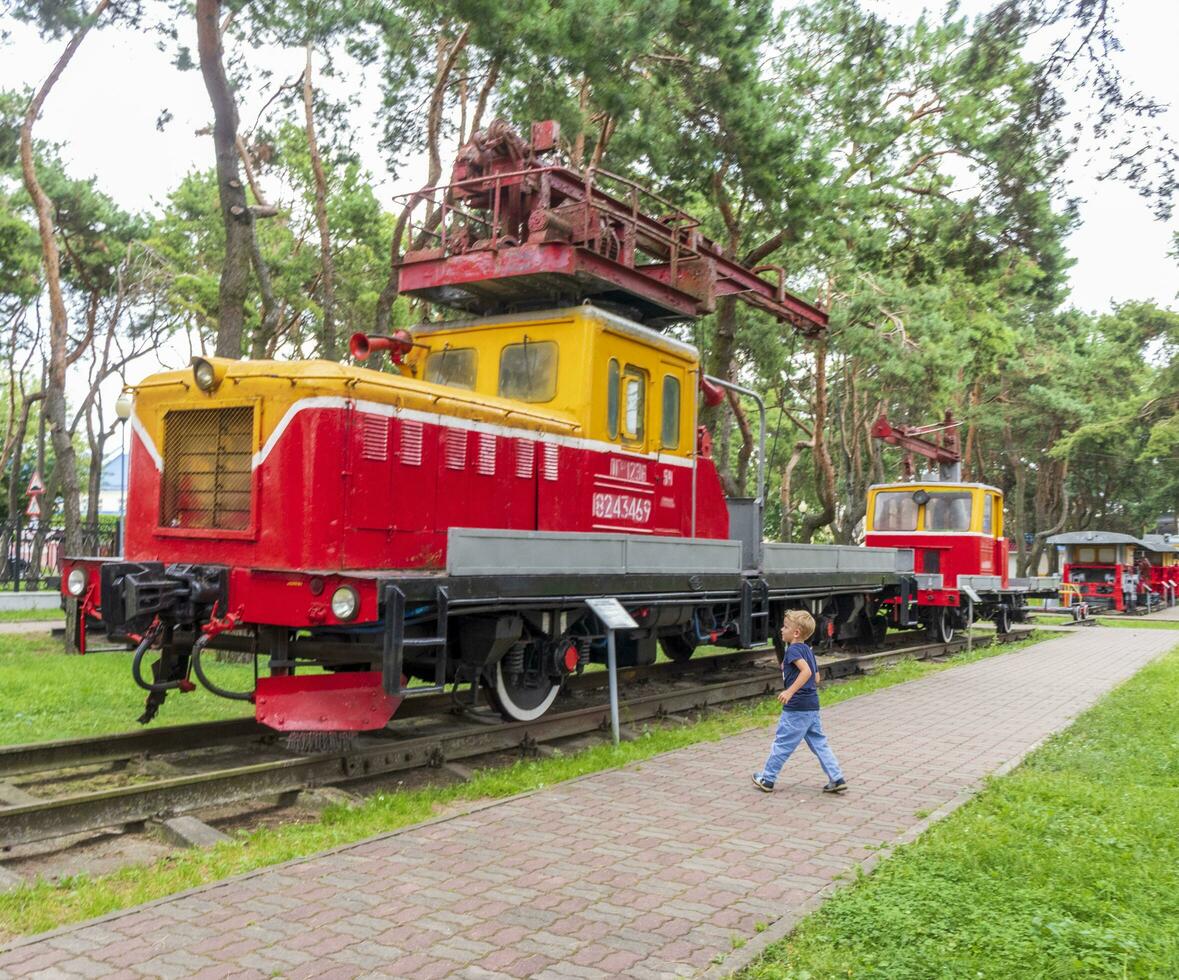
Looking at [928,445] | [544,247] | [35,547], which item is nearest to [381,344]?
[544,247]

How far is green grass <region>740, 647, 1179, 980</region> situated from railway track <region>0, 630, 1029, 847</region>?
3303 mm

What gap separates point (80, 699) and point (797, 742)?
690 cm

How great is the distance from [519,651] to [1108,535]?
91.3 ft

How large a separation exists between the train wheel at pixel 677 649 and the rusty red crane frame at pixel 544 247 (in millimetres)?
4046

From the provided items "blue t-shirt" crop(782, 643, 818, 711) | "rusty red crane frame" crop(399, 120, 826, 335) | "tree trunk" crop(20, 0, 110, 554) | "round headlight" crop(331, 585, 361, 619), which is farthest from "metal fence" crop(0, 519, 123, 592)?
"blue t-shirt" crop(782, 643, 818, 711)

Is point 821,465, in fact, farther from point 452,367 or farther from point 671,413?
point 452,367

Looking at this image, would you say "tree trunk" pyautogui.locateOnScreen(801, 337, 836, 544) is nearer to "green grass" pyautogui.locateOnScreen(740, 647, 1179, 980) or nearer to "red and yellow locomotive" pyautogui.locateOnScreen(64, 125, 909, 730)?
"red and yellow locomotive" pyautogui.locateOnScreen(64, 125, 909, 730)

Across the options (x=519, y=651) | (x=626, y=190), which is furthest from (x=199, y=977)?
(x=626, y=190)

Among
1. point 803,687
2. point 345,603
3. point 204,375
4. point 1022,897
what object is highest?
point 204,375

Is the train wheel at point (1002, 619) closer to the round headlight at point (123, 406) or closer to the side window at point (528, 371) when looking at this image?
the side window at point (528, 371)

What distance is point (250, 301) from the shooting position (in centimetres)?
2842

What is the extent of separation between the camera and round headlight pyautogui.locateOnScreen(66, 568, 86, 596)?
7555 millimetres

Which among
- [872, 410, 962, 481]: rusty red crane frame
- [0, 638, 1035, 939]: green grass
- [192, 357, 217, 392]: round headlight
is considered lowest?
[0, 638, 1035, 939]: green grass

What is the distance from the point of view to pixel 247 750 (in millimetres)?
7504
